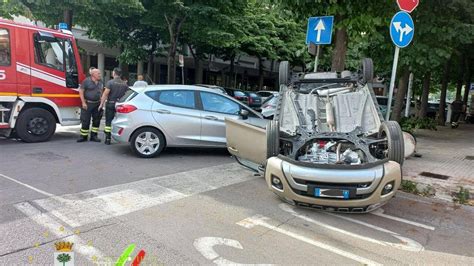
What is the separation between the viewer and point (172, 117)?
800 cm

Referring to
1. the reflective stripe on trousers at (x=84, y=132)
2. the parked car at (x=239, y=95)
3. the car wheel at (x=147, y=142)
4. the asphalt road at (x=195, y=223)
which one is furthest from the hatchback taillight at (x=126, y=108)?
the parked car at (x=239, y=95)

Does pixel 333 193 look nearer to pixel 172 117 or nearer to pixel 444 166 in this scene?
pixel 172 117

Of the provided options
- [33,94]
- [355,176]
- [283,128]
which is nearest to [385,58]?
[283,128]

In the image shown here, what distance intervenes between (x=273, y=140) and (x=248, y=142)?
0.76 meters

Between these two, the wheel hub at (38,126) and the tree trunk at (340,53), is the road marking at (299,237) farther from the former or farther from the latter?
the wheel hub at (38,126)

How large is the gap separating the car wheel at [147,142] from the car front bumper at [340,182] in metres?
3.83

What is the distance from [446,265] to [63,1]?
12.8 meters

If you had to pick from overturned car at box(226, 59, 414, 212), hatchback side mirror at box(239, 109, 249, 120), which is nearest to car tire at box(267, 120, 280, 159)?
overturned car at box(226, 59, 414, 212)

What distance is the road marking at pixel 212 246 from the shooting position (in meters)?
3.62

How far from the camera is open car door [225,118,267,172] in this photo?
5.45m

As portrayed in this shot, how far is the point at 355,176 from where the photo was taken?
442cm

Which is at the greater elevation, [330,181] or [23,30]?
[23,30]

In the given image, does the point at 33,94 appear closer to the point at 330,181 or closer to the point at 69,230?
the point at 69,230

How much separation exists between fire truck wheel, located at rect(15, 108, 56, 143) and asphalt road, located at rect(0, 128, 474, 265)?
79.8 inches
